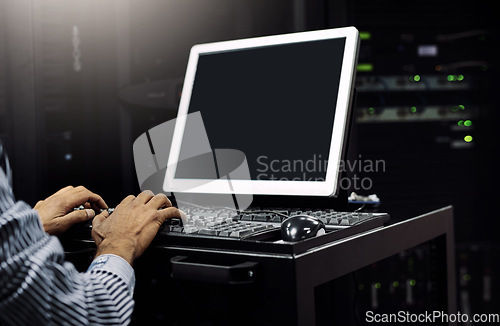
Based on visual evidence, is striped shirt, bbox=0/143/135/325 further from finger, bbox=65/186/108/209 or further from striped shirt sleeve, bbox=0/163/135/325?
finger, bbox=65/186/108/209

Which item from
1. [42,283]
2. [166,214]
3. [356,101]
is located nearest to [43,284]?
[42,283]

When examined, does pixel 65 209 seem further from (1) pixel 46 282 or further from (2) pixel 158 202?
(1) pixel 46 282

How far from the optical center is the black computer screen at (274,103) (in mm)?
1081

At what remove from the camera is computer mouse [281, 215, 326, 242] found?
2.35 ft

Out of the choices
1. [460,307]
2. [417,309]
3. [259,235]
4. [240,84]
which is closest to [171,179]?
[240,84]

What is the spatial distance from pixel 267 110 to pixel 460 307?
1.59 m

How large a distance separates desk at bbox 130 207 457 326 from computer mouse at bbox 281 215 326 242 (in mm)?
15

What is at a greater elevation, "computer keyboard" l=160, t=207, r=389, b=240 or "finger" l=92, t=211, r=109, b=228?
"finger" l=92, t=211, r=109, b=228

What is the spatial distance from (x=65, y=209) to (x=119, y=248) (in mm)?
269

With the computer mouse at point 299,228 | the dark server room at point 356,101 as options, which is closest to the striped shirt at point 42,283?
the computer mouse at point 299,228

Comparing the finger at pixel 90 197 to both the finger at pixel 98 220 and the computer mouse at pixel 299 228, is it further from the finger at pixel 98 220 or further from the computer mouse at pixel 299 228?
the computer mouse at pixel 299 228

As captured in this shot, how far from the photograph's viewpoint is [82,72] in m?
1.86

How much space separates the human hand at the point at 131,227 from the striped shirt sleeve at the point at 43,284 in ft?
0.18

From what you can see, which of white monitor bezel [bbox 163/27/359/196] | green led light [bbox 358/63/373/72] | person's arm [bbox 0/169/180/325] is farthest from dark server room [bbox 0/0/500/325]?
person's arm [bbox 0/169/180/325]
